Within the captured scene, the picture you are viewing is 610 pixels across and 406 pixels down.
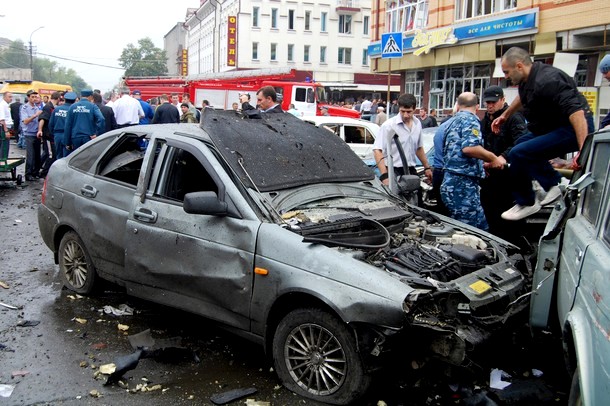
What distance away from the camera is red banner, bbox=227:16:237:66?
55719mm

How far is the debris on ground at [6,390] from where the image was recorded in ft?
13.0

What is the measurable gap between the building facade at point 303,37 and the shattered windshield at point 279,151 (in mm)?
51304

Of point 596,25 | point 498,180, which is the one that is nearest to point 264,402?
point 498,180

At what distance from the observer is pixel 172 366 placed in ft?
14.5

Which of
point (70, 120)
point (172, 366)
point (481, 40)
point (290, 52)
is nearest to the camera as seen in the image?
point (172, 366)

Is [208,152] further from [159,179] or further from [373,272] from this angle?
[373,272]

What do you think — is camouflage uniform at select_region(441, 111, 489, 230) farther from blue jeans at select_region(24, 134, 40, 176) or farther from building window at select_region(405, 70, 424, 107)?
building window at select_region(405, 70, 424, 107)

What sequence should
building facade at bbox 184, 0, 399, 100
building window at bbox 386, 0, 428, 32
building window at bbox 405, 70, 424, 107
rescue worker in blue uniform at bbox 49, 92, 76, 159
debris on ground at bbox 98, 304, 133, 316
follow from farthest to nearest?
1. building facade at bbox 184, 0, 399, 100
2. building window at bbox 405, 70, 424, 107
3. building window at bbox 386, 0, 428, 32
4. rescue worker in blue uniform at bbox 49, 92, 76, 159
5. debris on ground at bbox 98, 304, 133, 316

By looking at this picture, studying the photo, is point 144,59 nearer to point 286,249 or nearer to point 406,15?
point 406,15

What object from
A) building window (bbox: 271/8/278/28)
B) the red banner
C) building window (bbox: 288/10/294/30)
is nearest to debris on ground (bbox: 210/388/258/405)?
the red banner

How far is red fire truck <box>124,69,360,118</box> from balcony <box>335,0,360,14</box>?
30178 millimetres

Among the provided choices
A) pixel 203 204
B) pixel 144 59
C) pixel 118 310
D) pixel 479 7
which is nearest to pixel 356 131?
pixel 118 310

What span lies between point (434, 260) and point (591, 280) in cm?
141

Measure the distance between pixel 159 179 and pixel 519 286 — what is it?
9.80ft
